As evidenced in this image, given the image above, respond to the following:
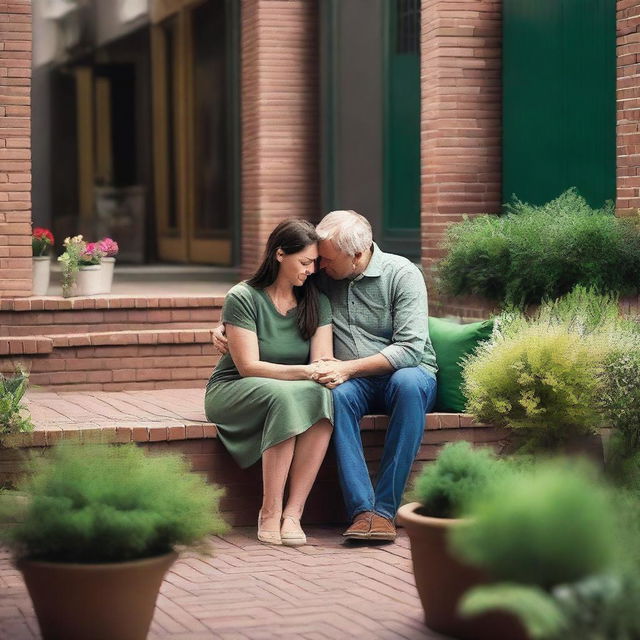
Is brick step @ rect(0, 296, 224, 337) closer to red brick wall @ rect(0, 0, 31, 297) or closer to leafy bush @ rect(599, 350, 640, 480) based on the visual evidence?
red brick wall @ rect(0, 0, 31, 297)

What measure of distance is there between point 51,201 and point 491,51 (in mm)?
7020

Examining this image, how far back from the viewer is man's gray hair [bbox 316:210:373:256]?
6.61m

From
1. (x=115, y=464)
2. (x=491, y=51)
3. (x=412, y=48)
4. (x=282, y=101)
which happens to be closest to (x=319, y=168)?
(x=282, y=101)

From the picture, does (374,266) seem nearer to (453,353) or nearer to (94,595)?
(453,353)

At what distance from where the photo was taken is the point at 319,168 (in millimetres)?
13297

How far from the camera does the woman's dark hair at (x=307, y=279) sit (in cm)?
654

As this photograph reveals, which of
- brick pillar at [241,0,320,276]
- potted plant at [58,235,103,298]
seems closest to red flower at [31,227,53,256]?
potted plant at [58,235,103,298]

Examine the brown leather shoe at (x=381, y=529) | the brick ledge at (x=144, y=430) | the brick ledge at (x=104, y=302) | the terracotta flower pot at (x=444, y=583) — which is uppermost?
the brick ledge at (x=104, y=302)

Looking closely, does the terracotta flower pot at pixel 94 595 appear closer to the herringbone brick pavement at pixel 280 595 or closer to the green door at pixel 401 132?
the herringbone brick pavement at pixel 280 595

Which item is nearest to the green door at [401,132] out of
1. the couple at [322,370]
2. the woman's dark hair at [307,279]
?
the couple at [322,370]

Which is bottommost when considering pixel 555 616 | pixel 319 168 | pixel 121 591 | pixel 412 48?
pixel 121 591

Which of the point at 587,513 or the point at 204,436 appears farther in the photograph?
the point at 204,436

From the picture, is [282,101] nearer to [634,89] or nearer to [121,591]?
[634,89]

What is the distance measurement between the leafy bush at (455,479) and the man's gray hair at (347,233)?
74.7 inches
